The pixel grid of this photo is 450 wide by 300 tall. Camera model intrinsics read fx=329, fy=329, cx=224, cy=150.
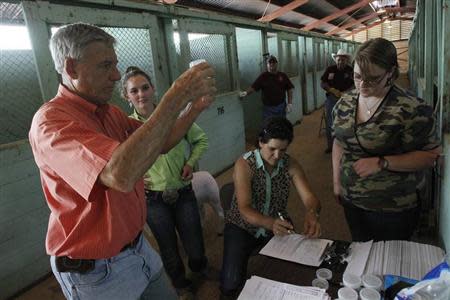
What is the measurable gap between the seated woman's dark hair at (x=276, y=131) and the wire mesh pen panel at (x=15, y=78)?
1.89 m

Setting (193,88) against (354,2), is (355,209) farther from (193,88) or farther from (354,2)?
(354,2)

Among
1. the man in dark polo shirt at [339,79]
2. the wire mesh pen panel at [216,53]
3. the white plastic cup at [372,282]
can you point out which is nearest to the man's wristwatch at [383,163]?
the white plastic cup at [372,282]

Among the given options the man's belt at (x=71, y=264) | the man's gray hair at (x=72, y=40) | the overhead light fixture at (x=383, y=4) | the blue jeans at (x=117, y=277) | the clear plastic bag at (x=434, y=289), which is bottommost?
the blue jeans at (x=117, y=277)

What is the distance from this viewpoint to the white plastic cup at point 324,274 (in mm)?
1185

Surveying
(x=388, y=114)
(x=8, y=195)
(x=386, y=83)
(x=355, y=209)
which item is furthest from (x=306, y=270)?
(x=8, y=195)

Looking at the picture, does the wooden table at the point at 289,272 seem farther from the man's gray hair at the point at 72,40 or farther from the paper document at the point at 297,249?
the man's gray hair at the point at 72,40

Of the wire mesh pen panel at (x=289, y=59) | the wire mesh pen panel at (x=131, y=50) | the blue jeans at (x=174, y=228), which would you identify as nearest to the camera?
the blue jeans at (x=174, y=228)

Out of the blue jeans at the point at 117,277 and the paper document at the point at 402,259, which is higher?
the blue jeans at the point at 117,277

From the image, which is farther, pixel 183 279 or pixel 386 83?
pixel 183 279

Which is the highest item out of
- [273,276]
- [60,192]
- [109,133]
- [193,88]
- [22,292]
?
[193,88]

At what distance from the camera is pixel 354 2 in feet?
37.3

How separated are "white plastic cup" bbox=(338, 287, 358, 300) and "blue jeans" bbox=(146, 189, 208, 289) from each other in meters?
1.20

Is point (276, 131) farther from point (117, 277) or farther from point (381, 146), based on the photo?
point (117, 277)

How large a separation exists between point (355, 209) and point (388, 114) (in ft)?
1.66
